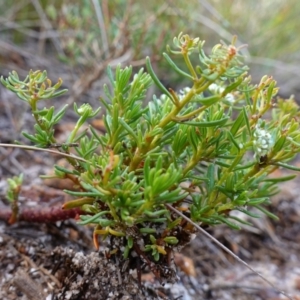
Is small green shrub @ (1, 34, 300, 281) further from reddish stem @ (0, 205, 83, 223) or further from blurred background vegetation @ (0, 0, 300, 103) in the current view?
blurred background vegetation @ (0, 0, 300, 103)

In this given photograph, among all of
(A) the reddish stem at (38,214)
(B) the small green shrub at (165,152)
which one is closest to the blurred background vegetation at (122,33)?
(A) the reddish stem at (38,214)

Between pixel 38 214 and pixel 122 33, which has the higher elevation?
pixel 122 33

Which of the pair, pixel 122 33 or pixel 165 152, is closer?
pixel 165 152

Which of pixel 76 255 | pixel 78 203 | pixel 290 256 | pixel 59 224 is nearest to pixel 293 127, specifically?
pixel 78 203

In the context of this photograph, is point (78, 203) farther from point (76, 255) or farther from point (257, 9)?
point (257, 9)

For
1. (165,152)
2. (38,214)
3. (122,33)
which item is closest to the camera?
(165,152)

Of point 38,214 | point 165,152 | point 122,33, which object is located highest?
point 122,33

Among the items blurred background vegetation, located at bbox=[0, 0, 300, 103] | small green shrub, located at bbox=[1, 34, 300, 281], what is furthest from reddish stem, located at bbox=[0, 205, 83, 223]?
blurred background vegetation, located at bbox=[0, 0, 300, 103]

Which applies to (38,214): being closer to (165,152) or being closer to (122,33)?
(165,152)

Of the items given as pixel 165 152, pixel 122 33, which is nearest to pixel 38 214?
pixel 165 152
